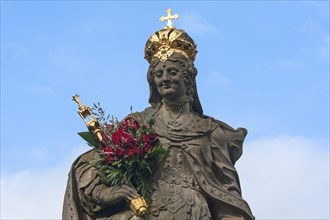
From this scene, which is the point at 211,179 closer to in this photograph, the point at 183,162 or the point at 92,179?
the point at 183,162

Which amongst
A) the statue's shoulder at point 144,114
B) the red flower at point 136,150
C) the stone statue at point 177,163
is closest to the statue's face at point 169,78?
the stone statue at point 177,163

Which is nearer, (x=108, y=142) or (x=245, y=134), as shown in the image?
(x=108, y=142)

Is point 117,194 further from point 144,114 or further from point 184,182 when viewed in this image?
point 144,114

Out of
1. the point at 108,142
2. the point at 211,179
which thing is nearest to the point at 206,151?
the point at 211,179

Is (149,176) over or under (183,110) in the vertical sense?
under

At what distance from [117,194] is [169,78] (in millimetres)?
2129

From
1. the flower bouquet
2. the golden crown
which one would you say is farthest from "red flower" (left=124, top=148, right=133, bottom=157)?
the golden crown

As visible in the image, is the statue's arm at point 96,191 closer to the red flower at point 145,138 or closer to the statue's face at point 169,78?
the red flower at point 145,138

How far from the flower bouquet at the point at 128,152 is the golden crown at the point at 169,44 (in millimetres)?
1292

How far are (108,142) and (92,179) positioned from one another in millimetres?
654

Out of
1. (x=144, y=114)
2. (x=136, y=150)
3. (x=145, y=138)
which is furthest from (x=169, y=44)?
(x=136, y=150)

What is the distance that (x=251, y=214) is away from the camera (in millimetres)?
18234

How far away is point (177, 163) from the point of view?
717 inches

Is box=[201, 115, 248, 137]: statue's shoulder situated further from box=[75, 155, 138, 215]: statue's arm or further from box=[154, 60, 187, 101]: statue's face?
box=[75, 155, 138, 215]: statue's arm
